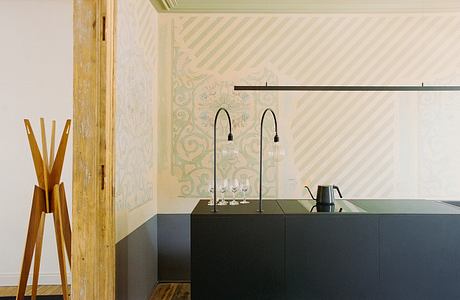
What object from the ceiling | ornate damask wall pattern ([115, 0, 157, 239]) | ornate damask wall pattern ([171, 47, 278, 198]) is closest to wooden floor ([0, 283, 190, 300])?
ornate damask wall pattern ([115, 0, 157, 239])

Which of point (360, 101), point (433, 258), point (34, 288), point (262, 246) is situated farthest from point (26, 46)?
point (433, 258)

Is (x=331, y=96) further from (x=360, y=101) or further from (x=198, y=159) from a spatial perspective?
(x=198, y=159)

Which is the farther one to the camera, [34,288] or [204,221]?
[34,288]

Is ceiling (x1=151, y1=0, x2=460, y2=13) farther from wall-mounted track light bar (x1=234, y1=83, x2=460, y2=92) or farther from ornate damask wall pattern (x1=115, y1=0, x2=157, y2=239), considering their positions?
wall-mounted track light bar (x1=234, y1=83, x2=460, y2=92)

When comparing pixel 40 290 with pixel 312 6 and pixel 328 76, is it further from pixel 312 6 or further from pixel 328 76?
pixel 312 6

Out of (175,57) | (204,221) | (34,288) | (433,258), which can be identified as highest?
(175,57)

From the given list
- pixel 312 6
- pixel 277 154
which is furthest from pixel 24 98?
pixel 312 6

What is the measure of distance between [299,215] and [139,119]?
154 cm

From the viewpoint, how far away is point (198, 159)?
12.2 ft

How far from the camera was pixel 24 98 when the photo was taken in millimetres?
3480

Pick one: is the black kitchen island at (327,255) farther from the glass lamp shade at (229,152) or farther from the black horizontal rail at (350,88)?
the black horizontal rail at (350,88)

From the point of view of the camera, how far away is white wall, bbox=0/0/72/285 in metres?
3.46

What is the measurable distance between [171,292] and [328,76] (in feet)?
8.89

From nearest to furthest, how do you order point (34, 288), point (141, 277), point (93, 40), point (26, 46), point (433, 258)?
point (93, 40) < point (433, 258) < point (34, 288) < point (141, 277) < point (26, 46)
